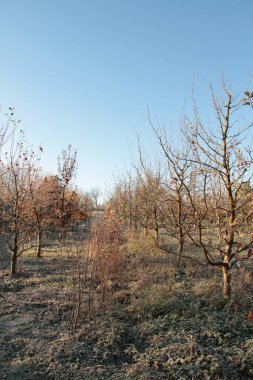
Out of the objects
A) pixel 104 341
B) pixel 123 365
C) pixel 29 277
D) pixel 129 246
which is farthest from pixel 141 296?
pixel 129 246

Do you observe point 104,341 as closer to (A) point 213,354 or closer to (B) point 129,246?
A: (A) point 213,354

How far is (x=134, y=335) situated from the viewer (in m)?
4.17

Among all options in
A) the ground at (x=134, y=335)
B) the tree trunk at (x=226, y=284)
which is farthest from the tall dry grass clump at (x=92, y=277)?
the tree trunk at (x=226, y=284)

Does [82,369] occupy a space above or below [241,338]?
below

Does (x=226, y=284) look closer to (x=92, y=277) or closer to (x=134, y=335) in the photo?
(x=134, y=335)

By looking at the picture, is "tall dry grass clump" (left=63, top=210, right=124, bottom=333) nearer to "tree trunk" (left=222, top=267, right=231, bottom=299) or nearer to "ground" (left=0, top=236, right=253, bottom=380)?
"ground" (left=0, top=236, right=253, bottom=380)

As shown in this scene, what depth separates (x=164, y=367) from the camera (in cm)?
337

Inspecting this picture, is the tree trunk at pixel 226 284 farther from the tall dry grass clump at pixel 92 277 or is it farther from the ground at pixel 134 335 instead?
the tall dry grass clump at pixel 92 277

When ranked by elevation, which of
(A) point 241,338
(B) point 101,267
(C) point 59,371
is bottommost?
(C) point 59,371

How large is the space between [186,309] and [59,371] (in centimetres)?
206

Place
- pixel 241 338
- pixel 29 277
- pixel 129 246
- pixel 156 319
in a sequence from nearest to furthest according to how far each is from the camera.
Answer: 1. pixel 241 338
2. pixel 156 319
3. pixel 29 277
4. pixel 129 246

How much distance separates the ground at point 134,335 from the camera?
3365 mm

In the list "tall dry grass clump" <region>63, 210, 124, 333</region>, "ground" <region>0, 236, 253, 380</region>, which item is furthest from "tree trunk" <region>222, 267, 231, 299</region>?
"tall dry grass clump" <region>63, 210, 124, 333</region>

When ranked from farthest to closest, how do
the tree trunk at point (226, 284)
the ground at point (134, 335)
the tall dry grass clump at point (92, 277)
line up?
1. the tree trunk at point (226, 284)
2. the tall dry grass clump at point (92, 277)
3. the ground at point (134, 335)
